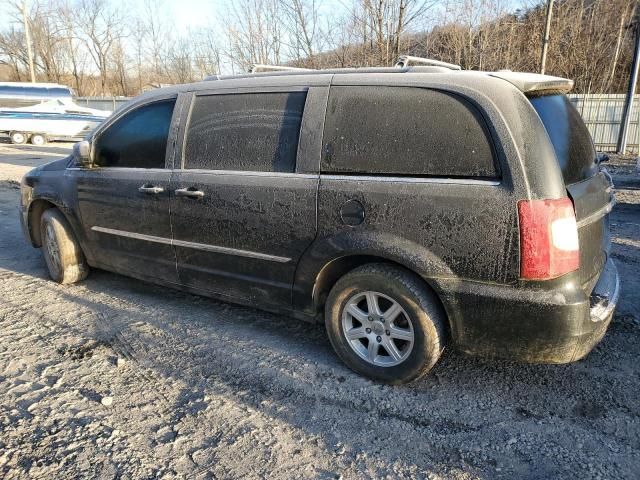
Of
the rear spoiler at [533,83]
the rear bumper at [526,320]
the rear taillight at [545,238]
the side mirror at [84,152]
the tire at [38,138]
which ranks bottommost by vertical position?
the tire at [38,138]

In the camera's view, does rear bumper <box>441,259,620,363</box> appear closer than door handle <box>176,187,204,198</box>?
Yes

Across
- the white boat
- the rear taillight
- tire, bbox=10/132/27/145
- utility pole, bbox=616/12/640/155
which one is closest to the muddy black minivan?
the rear taillight

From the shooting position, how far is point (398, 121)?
9.35 feet

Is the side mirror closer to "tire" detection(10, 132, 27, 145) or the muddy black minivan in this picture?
the muddy black minivan

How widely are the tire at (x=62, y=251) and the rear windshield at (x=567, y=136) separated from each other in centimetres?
409

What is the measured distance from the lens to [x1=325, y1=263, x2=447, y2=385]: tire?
9.21ft

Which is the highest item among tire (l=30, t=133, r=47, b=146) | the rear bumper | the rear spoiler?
the rear spoiler

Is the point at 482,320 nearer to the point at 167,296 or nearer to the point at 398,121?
the point at 398,121

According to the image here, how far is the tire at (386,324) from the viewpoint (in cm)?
281

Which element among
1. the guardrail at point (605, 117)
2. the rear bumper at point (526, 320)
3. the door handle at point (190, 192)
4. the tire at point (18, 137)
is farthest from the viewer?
the tire at point (18, 137)

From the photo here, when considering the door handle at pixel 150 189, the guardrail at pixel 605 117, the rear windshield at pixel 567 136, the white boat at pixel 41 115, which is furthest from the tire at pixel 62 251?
the white boat at pixel 41 115

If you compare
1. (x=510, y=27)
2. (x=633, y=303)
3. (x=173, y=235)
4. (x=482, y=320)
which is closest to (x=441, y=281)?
(x=482, y=320)

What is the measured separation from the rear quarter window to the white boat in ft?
73.0

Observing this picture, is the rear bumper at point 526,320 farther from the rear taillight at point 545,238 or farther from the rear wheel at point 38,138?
the rear wheel at point 38,138
